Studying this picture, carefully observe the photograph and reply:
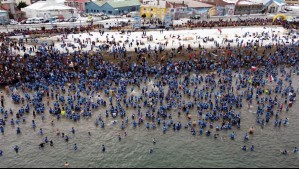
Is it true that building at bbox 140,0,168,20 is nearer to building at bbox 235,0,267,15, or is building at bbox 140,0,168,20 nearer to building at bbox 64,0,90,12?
building at bbox 64,0,90,12

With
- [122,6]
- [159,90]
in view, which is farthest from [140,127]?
[122,6]

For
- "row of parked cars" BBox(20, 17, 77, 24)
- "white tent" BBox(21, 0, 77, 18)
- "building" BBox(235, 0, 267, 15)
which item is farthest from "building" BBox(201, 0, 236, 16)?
"white tent" BBox(21, 0, 77, 18)

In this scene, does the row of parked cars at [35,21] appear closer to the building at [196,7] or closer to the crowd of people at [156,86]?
the crowd of people at [156,86]

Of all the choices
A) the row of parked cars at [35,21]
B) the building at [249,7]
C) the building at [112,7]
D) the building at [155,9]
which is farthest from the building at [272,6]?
the row of parked cars at [35,21]

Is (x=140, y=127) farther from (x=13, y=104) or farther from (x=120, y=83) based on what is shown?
(x=13, y=104)

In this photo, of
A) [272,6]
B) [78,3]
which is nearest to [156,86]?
[78,3]

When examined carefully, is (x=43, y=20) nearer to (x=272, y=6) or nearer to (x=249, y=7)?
(x=249, y=7)
